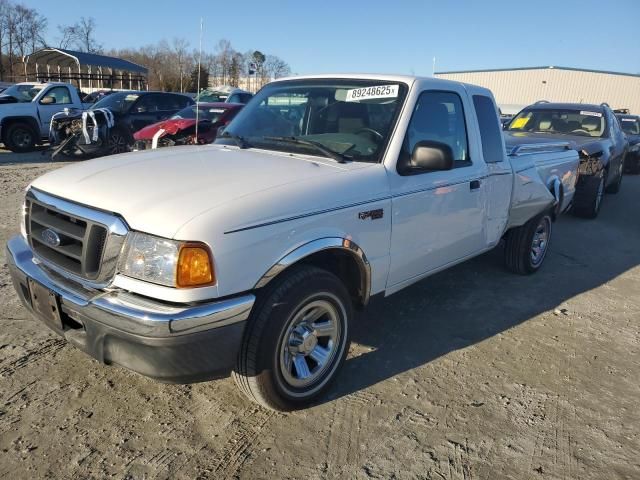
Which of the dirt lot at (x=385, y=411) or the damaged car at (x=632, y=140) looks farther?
the damaged car at (x=632, y=140)

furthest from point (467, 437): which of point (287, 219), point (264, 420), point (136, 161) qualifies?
point (136, 161)

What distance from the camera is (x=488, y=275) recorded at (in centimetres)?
542

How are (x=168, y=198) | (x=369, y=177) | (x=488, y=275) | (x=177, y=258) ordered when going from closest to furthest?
(x=177, y=258) < (x=168, y=198) < (x=369, y=177) < (x=488, y=275)

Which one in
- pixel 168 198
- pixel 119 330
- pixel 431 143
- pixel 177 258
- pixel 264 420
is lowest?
pixel 264 420

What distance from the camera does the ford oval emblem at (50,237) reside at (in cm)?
267

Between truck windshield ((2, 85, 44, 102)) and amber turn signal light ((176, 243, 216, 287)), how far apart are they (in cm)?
1434

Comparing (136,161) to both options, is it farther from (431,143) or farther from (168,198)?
(431,143)

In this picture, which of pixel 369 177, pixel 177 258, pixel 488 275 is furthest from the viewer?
pixel 488 275

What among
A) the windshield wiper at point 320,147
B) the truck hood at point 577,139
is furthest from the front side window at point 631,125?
the windshield wiper at point 320,147

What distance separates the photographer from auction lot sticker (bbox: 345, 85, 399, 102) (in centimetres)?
348

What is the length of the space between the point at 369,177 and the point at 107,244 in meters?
1.52

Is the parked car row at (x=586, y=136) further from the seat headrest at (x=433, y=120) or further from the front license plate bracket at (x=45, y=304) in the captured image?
the front license plate bracket at (x=45, y=304)

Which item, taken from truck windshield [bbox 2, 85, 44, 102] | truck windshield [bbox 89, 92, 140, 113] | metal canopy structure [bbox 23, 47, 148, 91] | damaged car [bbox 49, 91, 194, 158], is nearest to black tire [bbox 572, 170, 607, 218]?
damaged car [bbox 49, 91, 194, 158]

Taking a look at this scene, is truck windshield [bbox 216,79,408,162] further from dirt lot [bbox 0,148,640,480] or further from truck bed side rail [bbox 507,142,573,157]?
truck bed side rail [bbox 507,142,573,157]
